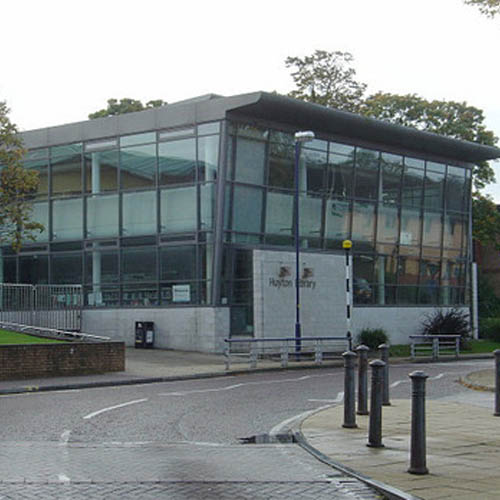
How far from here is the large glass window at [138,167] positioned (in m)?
37.4

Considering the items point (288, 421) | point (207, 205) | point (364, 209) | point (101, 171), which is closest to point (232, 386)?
point (288, 421)

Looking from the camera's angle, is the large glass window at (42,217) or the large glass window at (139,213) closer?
the large glass window at (139,213)

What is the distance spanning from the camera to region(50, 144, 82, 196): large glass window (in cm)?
3994

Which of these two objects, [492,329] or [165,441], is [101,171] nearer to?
[492,329]

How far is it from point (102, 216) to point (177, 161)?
4660 millimetres

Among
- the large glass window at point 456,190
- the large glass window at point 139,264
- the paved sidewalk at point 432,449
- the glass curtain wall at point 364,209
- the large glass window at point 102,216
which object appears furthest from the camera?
the large glass window at point 456,190

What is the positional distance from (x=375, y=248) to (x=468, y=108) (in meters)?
18.8

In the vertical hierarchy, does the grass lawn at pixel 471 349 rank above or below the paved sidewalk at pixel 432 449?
below

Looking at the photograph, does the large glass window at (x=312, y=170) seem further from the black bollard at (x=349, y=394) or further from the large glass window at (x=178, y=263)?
the black bollard at (x=349, y=394)

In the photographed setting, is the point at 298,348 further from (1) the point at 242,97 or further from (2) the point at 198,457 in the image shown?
(2) the point at 198,457

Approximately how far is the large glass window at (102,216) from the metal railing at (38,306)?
5.41 m

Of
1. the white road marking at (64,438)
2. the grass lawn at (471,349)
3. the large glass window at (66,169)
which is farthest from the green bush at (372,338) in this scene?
the white road marking at (64,438)

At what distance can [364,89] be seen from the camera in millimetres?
58062

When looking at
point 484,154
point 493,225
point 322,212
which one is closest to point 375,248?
point 322,212
